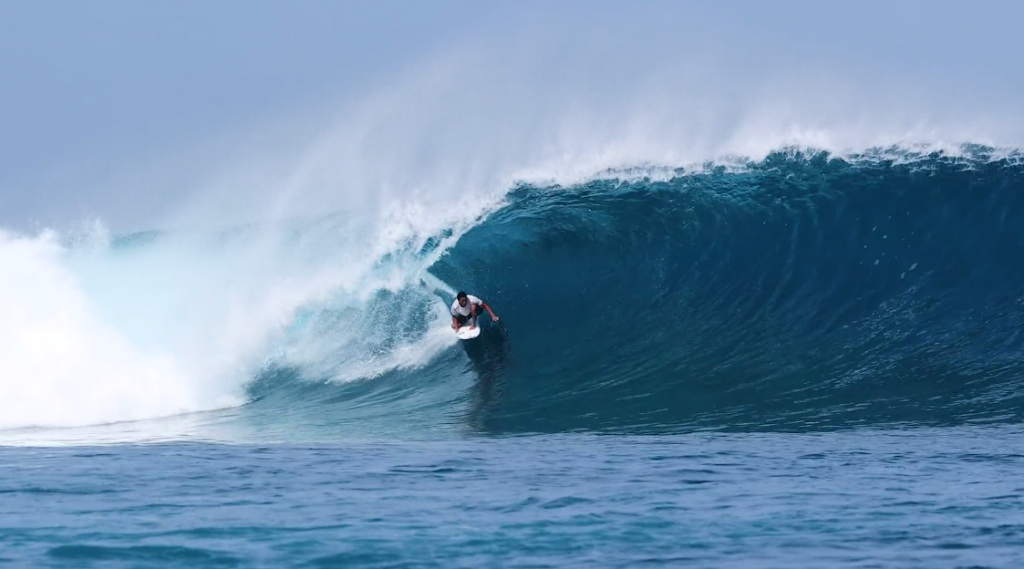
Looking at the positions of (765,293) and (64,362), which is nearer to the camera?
(64,362)

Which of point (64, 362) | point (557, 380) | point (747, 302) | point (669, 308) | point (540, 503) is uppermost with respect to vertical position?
point (64, 362)

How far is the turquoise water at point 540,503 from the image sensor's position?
21.5 feet

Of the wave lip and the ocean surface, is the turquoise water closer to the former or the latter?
Answer: the ocean surface

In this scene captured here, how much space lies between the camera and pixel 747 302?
50.2 feet

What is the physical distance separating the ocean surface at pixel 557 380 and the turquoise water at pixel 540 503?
4 centimetres

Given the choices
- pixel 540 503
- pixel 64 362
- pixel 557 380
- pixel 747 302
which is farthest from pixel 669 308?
pixel 64 362

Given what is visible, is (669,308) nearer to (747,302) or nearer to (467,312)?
(747,302)

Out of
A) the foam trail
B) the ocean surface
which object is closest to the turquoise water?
the ocean surface

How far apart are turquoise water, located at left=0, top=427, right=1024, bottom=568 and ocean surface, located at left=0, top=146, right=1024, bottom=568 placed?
4 cm

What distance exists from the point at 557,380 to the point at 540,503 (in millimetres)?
5530

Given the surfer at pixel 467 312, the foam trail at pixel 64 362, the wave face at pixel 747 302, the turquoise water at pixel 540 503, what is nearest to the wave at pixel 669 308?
the wave face at pixel 747 302

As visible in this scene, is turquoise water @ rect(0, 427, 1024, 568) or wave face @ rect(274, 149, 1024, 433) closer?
turquoise water @ rect(0, 427, 1024, 568)

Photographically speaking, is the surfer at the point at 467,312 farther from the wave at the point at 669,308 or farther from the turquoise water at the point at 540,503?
the turquoise water at the point at 540,503

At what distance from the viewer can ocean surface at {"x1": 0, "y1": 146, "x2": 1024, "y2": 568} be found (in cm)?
708
